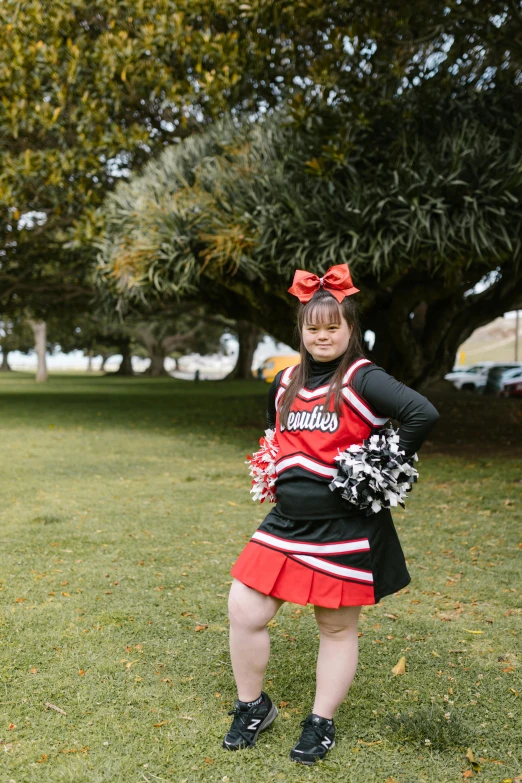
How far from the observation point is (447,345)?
40.4 feet

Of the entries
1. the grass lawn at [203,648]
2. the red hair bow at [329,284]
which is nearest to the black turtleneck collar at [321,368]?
the red hair bow at [329,284]

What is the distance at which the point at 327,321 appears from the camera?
2.66m

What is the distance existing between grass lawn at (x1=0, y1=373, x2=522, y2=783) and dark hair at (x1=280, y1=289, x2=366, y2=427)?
51.7 inches

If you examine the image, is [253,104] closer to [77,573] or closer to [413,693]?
[77,573]

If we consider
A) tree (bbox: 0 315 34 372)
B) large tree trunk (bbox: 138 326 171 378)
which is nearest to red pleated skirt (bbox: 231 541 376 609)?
large tree trunk (bbox: 138 326 171 378)

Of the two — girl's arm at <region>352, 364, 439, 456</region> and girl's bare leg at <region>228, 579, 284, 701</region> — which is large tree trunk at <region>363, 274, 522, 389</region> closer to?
girl's arm at <region>352, 364, 439, 456</region>

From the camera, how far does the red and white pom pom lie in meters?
2.81

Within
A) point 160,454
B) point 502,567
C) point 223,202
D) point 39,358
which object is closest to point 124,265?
point 223,202

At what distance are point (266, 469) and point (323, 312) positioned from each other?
0.68 m

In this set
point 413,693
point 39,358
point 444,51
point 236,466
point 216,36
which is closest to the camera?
point 413,693

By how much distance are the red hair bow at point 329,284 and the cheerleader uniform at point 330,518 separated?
0.93ft

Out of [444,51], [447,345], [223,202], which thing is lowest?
[447,345]

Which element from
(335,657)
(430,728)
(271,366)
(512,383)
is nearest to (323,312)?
(335,657)

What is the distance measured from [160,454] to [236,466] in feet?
5.04
